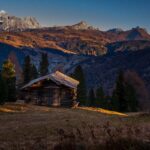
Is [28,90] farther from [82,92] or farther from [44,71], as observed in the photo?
[44,71]

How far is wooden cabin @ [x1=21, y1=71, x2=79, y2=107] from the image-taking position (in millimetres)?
68812

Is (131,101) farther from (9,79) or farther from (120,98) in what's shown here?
(9,79)

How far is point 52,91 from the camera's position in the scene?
69.3 meters

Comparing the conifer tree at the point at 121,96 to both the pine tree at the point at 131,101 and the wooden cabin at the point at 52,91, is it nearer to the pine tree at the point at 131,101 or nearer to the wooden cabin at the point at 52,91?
the pine tree at the point at 131,101

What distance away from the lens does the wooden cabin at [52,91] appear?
68.8 metres

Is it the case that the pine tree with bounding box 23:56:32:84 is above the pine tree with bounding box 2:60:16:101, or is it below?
above

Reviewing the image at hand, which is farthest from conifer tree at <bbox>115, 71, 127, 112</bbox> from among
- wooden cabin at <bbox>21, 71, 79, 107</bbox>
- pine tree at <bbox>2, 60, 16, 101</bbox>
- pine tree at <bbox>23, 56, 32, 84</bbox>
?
pine tree at <bbox>23, 56, 32, 84</bbox>

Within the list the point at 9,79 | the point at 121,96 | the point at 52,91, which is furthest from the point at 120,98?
the point at 9,79

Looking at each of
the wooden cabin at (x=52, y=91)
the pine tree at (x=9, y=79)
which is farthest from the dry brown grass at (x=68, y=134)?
the pine tree at (x=9, y=79)

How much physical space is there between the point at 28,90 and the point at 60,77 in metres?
6.10

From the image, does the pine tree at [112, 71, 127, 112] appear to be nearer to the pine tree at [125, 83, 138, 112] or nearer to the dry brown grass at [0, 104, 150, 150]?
the pine tree at [125, 83, 138, 112]

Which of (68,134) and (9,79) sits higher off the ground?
(9,79)

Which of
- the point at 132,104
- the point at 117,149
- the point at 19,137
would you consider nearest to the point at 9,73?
the point at 132,104

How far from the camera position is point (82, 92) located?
92500 mm
